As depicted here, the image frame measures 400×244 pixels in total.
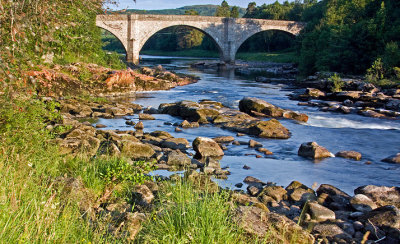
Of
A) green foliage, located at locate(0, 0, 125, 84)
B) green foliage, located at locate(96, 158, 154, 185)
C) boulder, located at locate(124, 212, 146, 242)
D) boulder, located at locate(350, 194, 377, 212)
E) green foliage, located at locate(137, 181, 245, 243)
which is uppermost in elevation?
green foliage, located at locate(0, 0, 125, 84)

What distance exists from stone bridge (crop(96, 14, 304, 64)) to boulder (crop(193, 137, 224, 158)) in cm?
4045

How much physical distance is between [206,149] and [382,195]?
4368 millimetres

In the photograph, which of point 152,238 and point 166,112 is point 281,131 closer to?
point 166,112

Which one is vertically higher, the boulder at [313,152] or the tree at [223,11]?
the tree at [223,11]

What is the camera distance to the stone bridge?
50719 mm

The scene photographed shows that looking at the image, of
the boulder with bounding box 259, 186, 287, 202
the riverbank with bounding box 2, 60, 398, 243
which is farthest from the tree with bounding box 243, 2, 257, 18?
the boulder with bounding box 259, 186, 287, 202

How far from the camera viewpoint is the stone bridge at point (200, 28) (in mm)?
50719

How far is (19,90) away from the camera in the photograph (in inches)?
218

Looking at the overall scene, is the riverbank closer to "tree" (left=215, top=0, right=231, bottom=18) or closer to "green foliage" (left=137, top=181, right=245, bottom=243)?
"green foliage" (left=137, top=181, right=245, bottom=243)

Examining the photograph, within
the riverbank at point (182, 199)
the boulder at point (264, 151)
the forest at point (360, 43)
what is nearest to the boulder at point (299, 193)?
the riverbank at point (182, 199)

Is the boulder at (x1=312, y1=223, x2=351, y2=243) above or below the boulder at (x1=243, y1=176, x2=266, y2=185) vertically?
above

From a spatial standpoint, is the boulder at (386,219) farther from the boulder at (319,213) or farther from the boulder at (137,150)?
→ the boulder at (137,150)

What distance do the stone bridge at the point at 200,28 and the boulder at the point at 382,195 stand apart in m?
44.0

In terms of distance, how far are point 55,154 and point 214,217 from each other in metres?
3.71
